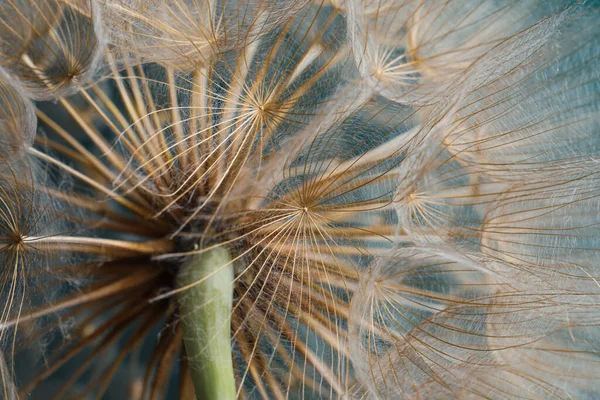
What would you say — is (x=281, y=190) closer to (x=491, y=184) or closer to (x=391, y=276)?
(x=391, y=276)

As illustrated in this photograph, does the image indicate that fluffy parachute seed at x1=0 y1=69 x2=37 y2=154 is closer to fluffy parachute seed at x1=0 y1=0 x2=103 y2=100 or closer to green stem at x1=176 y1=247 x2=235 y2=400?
fluffy parachute seed at x1=0 y1=0 x2=103 y2=100

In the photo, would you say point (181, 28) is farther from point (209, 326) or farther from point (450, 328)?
point (450, 328)

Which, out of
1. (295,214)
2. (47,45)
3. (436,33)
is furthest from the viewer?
(436,33)

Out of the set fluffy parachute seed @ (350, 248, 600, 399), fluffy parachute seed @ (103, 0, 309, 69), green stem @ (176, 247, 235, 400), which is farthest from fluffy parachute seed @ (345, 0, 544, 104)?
green stem @ (176, 247, 235, 400)

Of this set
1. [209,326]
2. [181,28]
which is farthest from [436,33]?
[209,326]

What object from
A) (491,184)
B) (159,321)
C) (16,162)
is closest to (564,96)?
(491,184)

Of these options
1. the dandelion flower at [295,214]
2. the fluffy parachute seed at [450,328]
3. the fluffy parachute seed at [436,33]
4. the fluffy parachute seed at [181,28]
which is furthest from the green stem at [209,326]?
the fluffy parachute seed at [436,33]
